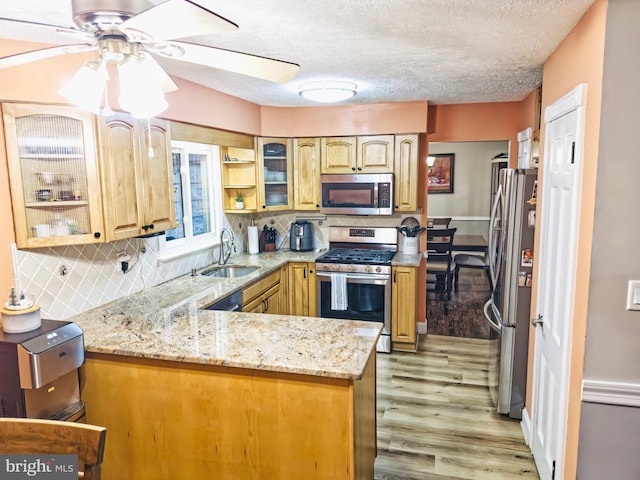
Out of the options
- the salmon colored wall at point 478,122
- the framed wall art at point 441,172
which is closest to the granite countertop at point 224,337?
the salmon colored wall at point 478,122

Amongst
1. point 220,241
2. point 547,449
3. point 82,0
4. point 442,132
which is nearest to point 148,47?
point 82,0

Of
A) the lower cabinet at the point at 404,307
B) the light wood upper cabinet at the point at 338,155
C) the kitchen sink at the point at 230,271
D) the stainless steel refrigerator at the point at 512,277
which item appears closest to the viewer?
the stainless steel refrigerator at the point at 512,277

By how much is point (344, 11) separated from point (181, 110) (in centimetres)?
167

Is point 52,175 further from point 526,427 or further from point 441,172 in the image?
point 441,172

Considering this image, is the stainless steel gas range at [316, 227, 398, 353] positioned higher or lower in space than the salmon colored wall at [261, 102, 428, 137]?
lower

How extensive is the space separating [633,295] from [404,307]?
8.48 feet

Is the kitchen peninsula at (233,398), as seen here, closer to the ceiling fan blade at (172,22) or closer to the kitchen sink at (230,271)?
the ceiling fan blade at (172,22)

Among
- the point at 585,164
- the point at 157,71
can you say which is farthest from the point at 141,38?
the point at 585,164

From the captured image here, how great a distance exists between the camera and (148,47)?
4.73 ft

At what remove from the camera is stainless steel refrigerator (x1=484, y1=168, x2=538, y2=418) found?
9.55ft

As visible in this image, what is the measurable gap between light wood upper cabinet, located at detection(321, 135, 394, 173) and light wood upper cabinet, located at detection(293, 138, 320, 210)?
0.09m

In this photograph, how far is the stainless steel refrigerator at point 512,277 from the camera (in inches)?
115

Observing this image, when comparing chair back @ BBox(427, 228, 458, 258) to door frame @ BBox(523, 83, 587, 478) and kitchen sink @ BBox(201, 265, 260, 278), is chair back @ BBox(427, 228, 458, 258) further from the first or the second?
door frame @ BBox(523, 83, 587, 478)

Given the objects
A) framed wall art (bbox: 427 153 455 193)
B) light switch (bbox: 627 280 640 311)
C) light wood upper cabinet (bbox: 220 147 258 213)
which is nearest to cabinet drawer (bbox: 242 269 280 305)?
light wood upper cabinet (bbox: 220 147 258 213)
